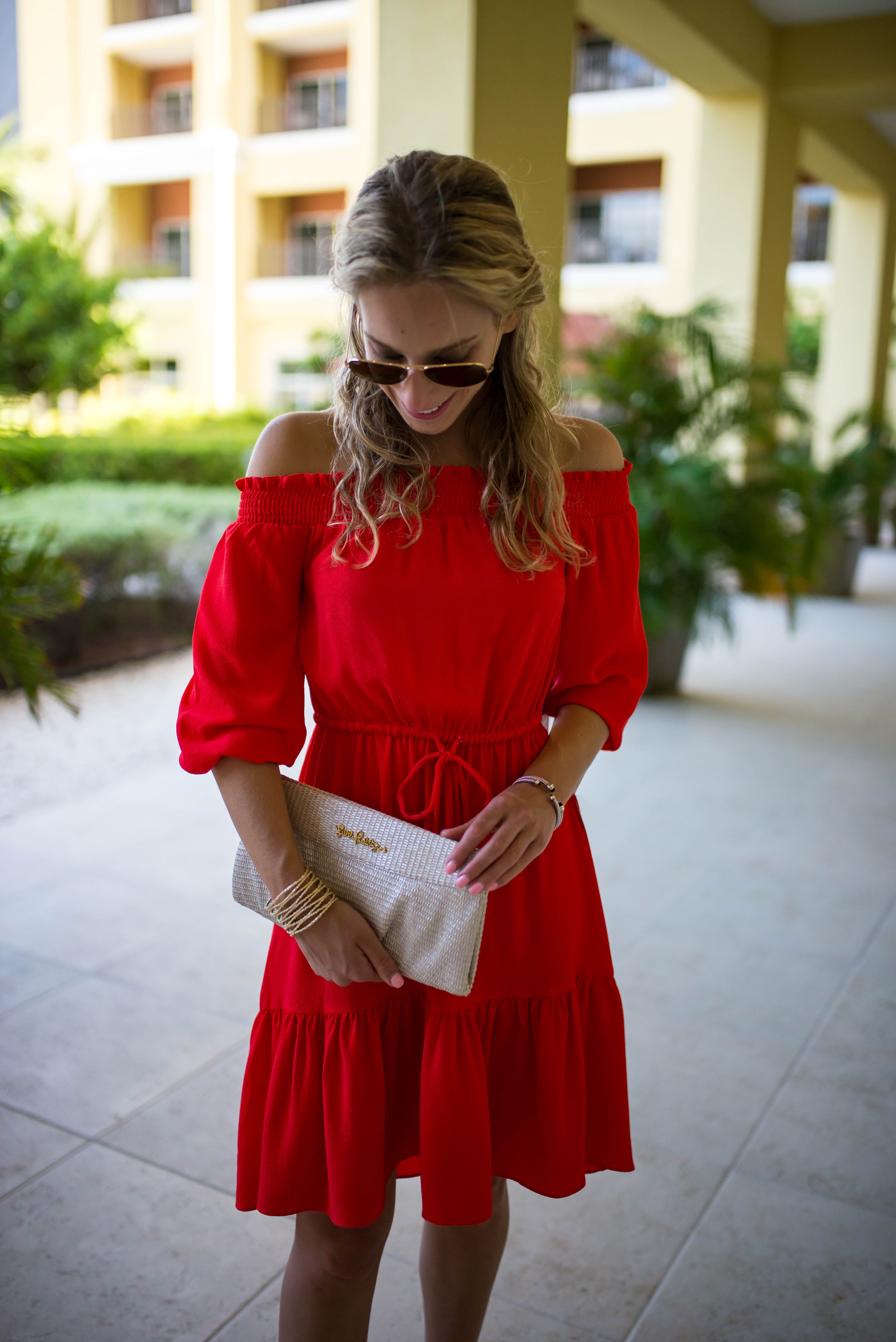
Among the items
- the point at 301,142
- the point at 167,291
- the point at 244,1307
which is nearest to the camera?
the point at 244,1307

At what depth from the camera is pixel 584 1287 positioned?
1947mm

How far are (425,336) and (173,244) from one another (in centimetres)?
2396

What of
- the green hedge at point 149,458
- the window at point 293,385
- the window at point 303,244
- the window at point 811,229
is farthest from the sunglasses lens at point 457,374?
the window at point 811,229

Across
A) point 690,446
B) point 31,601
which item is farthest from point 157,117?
point 31,601

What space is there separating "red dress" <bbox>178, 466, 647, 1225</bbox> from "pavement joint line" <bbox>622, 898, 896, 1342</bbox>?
573 millimetres

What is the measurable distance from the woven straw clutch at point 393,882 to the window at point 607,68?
818 inches

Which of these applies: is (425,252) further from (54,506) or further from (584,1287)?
(54,506)

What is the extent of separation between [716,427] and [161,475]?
6.91 m

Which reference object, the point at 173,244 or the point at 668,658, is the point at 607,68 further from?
the point at 668,658

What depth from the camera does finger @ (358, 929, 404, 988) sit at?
1.34 m

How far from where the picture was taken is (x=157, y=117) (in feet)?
75.2

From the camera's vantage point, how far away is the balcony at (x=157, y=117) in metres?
22.5

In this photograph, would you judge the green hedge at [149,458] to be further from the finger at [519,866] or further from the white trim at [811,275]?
the white trim at [811,275]

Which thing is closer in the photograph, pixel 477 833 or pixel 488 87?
pixel 477 833
